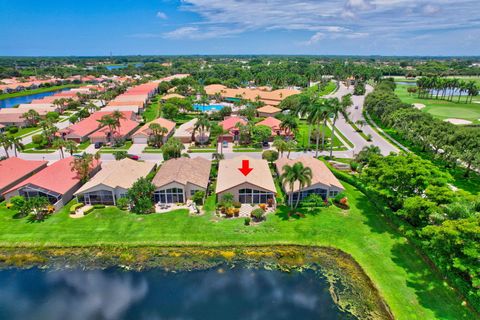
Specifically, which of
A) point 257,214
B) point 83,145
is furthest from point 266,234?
point 83,145

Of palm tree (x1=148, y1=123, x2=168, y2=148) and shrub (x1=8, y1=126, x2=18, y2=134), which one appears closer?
palm tree (x1=148, y1=123, x2=168, y2=148)

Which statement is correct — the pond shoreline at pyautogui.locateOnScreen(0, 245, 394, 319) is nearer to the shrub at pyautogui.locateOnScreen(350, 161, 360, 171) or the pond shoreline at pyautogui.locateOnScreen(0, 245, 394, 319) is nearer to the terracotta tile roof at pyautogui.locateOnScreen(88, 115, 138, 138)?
the shrub at pyautogui.locateOnScreen(350, 161, 360, 171)

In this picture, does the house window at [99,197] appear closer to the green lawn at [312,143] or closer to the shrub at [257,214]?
the shrub at [257,214]

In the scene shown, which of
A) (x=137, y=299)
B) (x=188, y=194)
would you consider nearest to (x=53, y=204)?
(x=188, y=194)

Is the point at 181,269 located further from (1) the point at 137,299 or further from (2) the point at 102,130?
(2) the point at 102,130

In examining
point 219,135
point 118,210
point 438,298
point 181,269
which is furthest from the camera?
point 219,135

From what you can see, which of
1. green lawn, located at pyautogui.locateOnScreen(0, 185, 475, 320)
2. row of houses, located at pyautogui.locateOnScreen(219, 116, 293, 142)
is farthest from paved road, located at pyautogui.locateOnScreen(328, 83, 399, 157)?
green lawn, located at pyautogui.locateOnScreen(0, 185, 475, 320)

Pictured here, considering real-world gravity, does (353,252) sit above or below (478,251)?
below
